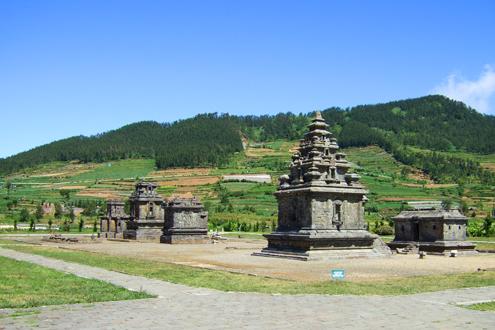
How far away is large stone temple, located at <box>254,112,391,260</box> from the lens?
31.9 m

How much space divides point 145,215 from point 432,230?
30.3m

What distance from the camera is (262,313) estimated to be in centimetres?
1202

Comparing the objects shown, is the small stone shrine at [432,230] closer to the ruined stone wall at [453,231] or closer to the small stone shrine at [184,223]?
the ruined stone wall at [453,231]

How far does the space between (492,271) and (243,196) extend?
291ft

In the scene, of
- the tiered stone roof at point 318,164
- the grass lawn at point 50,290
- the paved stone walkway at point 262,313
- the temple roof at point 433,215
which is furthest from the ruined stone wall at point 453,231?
the grass lawn at point 50,290

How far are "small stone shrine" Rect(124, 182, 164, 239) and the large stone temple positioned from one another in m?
25.2

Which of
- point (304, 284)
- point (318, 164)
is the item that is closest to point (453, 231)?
point (318, 164)

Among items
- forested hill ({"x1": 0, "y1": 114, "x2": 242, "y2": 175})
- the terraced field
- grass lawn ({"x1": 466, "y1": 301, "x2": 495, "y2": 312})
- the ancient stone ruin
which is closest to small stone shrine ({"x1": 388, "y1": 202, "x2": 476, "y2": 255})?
the ancient stone ruin

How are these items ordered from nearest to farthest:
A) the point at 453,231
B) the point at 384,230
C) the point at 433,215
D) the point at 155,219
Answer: the point at 453,231, the point at 433,215, the point at 155,219, the point at 384,230

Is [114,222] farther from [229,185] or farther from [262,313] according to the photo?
[229,185]

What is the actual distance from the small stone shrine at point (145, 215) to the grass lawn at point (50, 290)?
3682cm

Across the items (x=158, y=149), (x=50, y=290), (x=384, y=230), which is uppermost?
(x=158, y=149)

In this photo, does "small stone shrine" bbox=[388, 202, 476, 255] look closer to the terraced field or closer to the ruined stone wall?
the ruined stone wall

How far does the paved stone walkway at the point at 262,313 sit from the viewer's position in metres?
10.7
